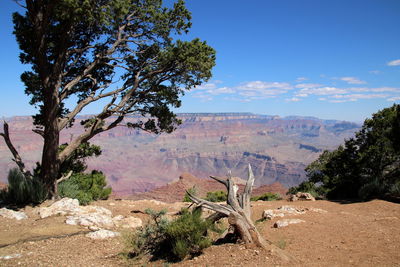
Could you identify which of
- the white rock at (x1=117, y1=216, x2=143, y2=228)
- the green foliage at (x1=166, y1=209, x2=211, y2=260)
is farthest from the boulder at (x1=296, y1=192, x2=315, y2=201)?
the green foliage at (x1=166, y1=209, x2=211, y2=260)

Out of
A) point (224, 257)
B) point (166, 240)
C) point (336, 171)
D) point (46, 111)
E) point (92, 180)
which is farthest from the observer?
point (336, 171)

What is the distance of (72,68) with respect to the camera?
1397 centimetres

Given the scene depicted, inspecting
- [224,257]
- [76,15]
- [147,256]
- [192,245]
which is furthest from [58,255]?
[76,15]

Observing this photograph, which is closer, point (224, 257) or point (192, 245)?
point (224, 257)

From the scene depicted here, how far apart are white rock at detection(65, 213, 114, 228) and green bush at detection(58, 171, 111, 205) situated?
3936mm

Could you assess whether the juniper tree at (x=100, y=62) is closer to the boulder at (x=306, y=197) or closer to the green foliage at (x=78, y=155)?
the green foliage at (x=78, y=155)

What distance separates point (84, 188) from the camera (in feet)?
49.8

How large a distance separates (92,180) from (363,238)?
13.2m

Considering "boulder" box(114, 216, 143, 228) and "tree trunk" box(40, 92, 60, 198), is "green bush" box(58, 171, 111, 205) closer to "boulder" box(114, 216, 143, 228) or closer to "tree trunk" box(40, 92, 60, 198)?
"tree trunk" box(40, 92, 60, 198)

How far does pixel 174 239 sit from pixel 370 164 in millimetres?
17749

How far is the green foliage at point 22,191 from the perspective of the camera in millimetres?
11617

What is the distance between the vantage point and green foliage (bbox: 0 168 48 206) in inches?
457

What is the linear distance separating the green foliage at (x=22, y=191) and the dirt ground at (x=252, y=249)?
1627 mm

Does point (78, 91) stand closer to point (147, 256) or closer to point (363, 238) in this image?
point (147, 256)
